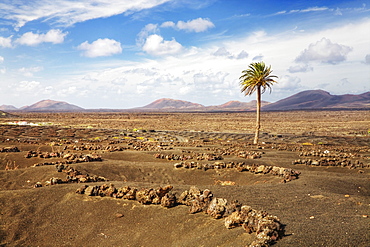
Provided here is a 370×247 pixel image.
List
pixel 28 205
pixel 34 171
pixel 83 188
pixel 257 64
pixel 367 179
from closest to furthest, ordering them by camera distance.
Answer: pixel 28 205 < pixel 83 188 < pixel 367 179 < pixel 34 171 < pixel 257 64

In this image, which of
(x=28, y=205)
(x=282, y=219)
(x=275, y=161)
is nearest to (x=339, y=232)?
(x=282, y=219)

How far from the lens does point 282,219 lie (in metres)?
9.31

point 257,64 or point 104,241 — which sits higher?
point 257,64

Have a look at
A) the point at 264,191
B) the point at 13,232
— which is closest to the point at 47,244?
the point at 13,232

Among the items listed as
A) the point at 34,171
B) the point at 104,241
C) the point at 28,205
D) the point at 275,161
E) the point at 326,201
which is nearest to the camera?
the point at 104,241

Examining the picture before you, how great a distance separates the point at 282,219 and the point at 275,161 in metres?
13.5

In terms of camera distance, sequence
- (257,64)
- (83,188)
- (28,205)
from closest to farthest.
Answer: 1. (28,205)
2. (83,188)
3. (257,64)

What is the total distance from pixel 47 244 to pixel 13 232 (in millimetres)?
1480

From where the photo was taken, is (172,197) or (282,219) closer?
(282,219)

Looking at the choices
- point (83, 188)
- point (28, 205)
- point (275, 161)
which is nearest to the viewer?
point (28, 205)

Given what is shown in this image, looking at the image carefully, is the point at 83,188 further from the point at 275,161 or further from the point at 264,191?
the point at 275,161

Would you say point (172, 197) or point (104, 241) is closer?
point (104, 241)

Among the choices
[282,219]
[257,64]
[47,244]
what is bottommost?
[47,244]

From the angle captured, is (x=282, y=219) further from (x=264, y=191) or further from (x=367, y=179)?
(x=367, y=179)
